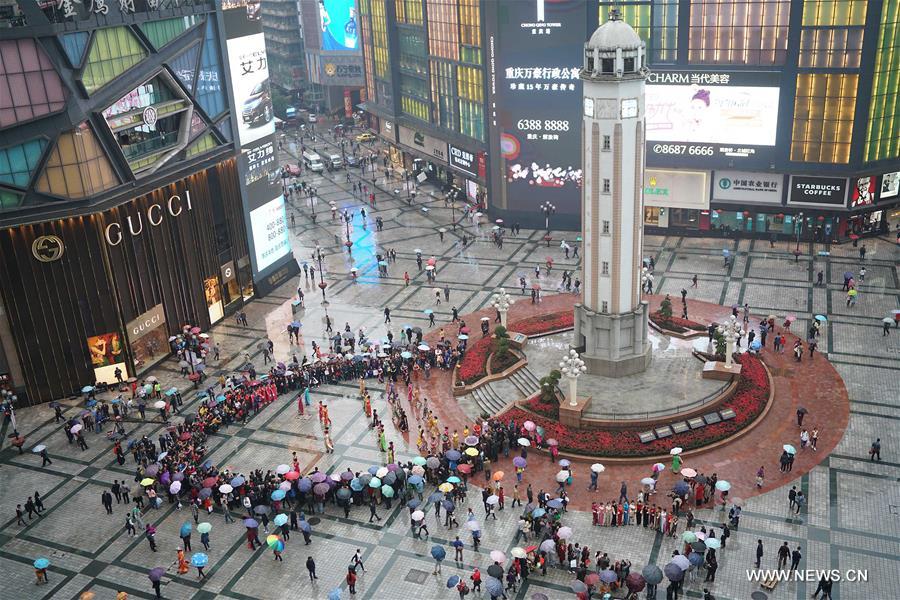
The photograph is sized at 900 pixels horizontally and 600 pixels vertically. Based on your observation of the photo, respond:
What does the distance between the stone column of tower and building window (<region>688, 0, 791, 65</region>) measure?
111 feet

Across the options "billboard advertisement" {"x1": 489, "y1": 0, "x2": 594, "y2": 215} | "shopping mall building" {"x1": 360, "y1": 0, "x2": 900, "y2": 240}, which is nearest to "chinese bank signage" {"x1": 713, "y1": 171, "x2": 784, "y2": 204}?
"shopping mall building" {"x1": 360, "y1": 0, "x2": 900, "y2": 240}

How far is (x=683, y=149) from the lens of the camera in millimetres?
91500

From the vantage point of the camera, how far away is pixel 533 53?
3706 inches

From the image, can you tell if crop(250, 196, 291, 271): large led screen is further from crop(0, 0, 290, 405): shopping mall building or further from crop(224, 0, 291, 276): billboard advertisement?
crop(0, 0, 290, 405): shopping mall building

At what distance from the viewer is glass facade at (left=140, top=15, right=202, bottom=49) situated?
6919 cm

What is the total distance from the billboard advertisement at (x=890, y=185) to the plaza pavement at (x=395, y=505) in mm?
5348

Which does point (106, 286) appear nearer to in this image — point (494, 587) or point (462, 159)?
point (494, 587)

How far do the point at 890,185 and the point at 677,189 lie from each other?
2113cm

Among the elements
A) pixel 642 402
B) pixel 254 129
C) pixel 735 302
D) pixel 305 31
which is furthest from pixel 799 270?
pixel 305 31

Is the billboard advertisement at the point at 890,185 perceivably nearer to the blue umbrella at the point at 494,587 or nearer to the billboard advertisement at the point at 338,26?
the blue umbrella at the point at 494,587

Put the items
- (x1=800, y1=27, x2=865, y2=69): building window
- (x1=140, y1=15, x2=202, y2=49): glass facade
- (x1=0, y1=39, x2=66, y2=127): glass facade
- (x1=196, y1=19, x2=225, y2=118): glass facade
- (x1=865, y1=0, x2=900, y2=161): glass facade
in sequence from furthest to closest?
(x1=800, y1=27, x2=865, y2=69): building window, (x1=865, y1=0, x2=900, y2=161): glass facade, (x1=196, y1=19, x2=225, y2=118): glass facade, (x1=140, y1=15, x2=202, y2=49): glass facade, (x1=0, y1=39, x2=66, y2=127): glass facade

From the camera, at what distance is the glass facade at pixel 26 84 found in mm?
60594

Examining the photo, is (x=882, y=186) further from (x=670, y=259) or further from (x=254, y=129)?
(x=254, y=129)

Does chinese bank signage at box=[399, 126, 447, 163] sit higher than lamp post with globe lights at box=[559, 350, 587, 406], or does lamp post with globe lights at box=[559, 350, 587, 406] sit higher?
chinese bank signage at box=[399, 126, 447, 163]
